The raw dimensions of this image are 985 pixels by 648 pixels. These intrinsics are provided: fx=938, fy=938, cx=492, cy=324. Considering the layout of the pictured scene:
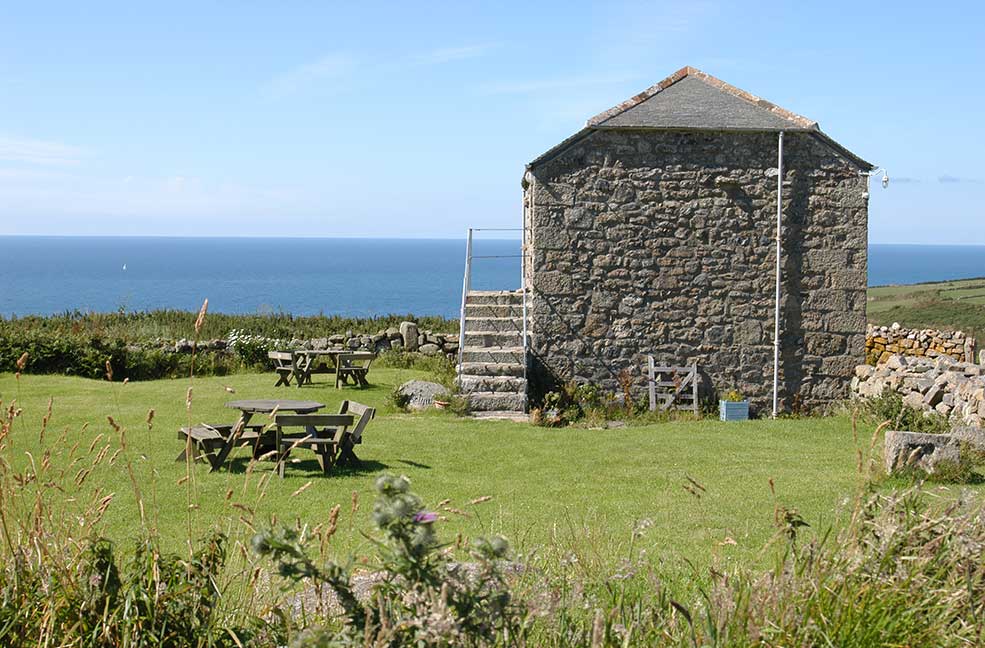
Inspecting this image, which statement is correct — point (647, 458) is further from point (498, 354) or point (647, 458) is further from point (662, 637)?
point (662, 637)

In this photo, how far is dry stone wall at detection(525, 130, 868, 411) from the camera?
15094 mm

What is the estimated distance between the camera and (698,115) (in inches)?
596

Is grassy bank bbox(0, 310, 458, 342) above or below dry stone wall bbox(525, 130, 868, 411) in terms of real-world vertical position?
below

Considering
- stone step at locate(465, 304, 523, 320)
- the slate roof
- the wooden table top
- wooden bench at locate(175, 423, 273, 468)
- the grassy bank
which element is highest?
the slate roof

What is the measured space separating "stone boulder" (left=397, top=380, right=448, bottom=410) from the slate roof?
390 cm

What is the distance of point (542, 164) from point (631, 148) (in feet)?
4.77

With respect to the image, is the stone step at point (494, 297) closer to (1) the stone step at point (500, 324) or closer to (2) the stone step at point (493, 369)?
(1) the stone step at point (500, 324)

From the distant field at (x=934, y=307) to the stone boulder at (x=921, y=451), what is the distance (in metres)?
14.8

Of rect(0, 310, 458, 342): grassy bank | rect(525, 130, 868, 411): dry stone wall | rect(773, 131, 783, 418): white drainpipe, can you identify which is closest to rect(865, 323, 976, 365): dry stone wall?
rect(525, 130, 868, 411): dry stone wall

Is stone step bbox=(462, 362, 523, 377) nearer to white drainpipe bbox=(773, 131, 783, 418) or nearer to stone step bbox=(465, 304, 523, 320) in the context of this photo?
stone step bbox=(465, 304, 523, 320)

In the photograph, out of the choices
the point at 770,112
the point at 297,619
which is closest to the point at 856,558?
the point at 297,619

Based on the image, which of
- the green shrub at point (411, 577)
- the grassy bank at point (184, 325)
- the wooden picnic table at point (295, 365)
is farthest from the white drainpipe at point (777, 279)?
the green shrub at point (411, 577)

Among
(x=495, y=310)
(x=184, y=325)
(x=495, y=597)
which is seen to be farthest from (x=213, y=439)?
(x=184, y=325)

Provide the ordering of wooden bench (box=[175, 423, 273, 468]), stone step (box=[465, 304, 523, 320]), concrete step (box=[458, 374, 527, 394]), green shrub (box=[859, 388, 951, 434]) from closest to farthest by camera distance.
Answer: wooden bench (box=[175, 423, 273, 468])
green shrub (box=[859, 388, 951, 434])
concrete step (box=[458, 374, 527, 394])
stone step (box=[465, 304, 523, 320])
